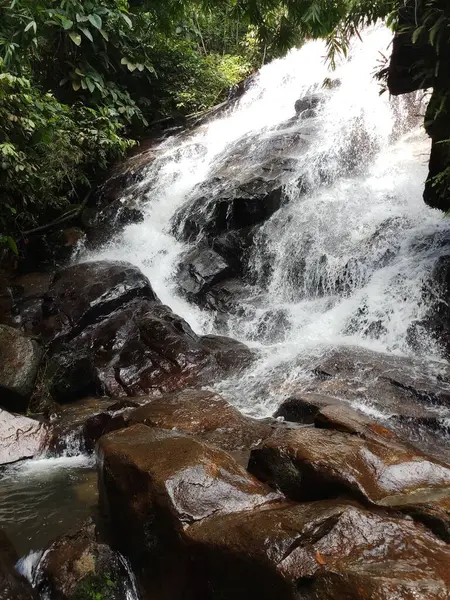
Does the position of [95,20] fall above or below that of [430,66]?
above

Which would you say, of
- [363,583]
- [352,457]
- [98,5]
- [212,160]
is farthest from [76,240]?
[363,583]

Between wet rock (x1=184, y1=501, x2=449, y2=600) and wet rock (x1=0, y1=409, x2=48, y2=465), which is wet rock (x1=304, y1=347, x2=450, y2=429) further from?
wet rock (x1=0, y1=409, x2=48, y2=465)

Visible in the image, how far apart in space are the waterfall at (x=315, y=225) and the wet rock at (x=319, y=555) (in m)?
3.46

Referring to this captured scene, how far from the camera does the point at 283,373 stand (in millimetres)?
6938

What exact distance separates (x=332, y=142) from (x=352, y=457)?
10.7 metres

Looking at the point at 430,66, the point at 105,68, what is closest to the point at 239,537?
the point at 430,66

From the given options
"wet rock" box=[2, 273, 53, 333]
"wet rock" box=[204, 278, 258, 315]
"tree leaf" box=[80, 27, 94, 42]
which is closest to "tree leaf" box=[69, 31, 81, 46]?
"tree leaf" box=[80, 27, 94, 42]

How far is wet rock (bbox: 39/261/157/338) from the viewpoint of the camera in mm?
8508

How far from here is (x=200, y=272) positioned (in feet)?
34.1

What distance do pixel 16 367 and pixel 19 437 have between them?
1434mm

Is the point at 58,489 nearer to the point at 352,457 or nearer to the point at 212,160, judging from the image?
the point at 352,457

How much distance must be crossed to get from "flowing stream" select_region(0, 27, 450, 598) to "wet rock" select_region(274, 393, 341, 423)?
706mm

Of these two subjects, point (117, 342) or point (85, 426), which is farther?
point (117, 342)

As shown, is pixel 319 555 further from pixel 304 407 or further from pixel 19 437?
pixel 19 437
